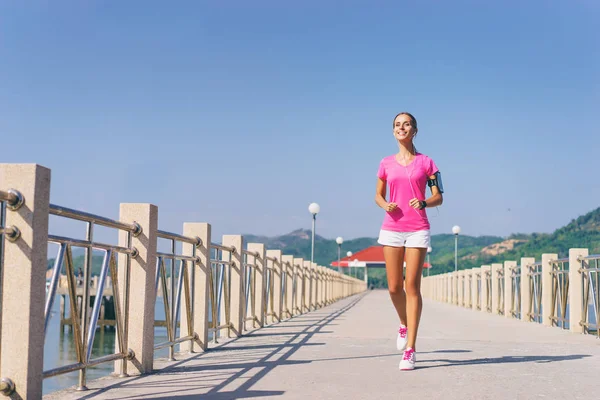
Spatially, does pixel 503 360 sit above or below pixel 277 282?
below

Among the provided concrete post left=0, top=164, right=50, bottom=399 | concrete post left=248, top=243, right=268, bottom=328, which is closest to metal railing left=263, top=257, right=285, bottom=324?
concrete post left=248, top=243, right=268, bottom=328

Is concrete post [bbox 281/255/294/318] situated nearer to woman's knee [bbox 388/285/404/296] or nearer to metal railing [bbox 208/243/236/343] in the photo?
metal railing [bbox 208/243/236/343]

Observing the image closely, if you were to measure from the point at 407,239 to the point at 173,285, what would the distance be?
240 cm

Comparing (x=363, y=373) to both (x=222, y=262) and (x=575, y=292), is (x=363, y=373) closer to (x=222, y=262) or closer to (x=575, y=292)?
(x=222, y=262)

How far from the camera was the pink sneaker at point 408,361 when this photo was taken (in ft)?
21.0

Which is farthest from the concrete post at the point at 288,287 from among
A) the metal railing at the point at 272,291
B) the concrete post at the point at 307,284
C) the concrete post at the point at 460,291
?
the concrete post at the point at 460,291

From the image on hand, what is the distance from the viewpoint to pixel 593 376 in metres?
6.30

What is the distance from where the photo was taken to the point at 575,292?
43.3 feet

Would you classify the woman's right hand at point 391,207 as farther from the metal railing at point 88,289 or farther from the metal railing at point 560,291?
the metal railing at point 560,291

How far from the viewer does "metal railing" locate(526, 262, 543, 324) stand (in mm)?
16234

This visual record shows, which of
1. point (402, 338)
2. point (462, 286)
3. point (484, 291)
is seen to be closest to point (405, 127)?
point (402, 338)

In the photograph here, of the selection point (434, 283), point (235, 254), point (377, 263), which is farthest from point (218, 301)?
point (377, 263)

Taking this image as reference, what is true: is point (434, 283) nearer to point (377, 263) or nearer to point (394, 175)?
point (394, 175)

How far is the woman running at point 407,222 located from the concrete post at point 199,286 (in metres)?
2.40
